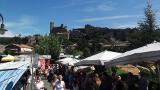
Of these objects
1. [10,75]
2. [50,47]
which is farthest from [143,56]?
[50,47]

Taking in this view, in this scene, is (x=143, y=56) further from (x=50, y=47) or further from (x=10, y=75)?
(x=50, y=47)

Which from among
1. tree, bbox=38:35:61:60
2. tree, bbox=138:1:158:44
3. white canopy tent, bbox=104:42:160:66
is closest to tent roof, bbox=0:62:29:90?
white canopy tent, bbox=104:42:160:66

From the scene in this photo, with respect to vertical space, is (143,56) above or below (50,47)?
above

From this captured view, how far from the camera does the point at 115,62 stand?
580 inches

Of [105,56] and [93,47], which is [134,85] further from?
[93,47]

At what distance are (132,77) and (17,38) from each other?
6155 inches

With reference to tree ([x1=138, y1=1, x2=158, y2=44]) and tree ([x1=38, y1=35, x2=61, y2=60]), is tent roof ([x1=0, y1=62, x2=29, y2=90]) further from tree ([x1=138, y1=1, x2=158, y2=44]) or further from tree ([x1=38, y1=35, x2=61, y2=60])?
tree ([x1=38, y1=35, x2=61, y2=60])

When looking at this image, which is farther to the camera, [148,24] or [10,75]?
[148,24]

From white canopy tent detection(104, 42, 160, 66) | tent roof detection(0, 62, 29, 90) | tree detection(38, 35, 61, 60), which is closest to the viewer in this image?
white canopy tent detection(104, 42, 160, 66)

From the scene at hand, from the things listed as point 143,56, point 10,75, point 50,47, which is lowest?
point 50,47

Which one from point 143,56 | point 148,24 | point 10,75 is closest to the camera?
point 143,56

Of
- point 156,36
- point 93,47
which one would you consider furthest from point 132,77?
point 93,47

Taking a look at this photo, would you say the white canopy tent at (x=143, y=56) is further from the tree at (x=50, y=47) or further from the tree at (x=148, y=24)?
the tree at (x=50, y=47)

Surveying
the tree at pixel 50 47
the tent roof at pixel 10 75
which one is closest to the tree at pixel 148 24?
the tree at pixel 50 47
